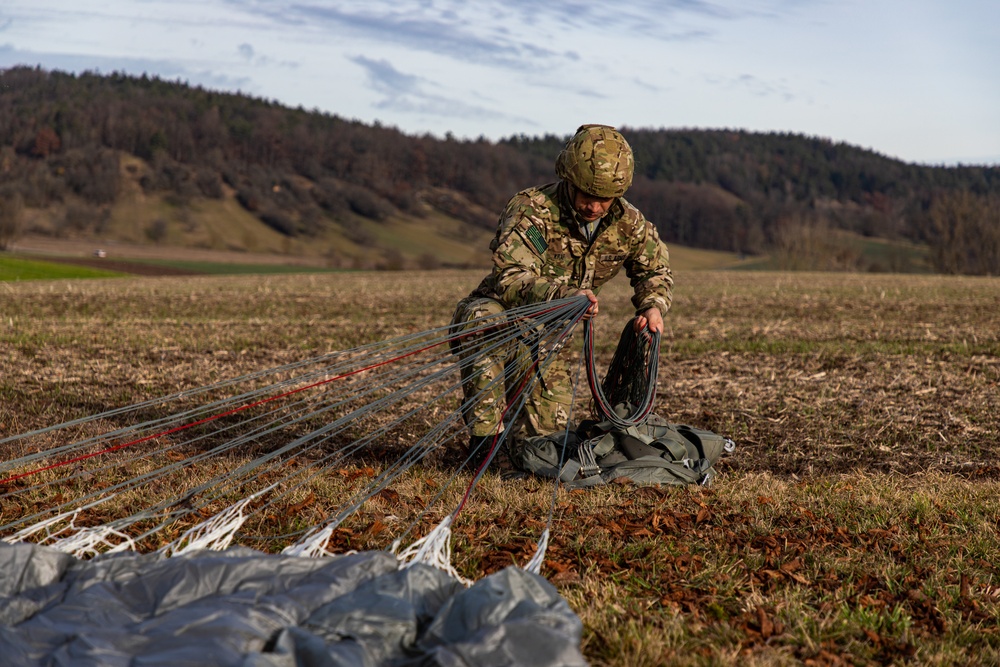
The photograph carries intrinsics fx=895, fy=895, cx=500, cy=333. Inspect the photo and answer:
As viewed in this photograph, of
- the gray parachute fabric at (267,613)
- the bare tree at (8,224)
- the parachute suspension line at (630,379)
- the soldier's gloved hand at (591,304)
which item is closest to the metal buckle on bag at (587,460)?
the parachute suspension line at (630,379)

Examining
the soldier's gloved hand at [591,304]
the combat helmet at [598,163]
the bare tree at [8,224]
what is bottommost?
the bare tree at [8,224]

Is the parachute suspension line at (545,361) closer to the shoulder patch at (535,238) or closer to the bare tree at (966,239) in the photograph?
the shoulder patch at (535,238)

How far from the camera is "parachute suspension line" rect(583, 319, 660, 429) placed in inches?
222

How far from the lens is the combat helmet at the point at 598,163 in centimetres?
565

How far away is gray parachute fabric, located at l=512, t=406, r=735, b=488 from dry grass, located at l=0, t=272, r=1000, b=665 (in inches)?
7.1

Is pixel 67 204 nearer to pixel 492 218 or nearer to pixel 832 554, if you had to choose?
pixel 492 218

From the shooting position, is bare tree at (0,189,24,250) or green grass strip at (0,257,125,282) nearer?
green grass strip at (0,257,125,282)

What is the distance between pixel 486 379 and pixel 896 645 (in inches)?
128

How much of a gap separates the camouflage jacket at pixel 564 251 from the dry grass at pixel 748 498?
1.30m

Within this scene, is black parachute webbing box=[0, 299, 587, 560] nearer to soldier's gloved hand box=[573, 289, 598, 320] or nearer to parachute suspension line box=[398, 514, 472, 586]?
soldier's gloved hand box=[573, 289, 598, 320]

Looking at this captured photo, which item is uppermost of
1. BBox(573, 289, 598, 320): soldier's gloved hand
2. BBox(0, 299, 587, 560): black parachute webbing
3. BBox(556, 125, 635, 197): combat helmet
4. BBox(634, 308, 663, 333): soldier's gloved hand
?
BBox(556, 125, 635, 197): combat helmet

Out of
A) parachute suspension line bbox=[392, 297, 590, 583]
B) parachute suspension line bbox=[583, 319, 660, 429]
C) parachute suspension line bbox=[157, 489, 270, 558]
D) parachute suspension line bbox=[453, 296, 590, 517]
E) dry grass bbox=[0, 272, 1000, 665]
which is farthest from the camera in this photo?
parachute suspension line bbox=[583, 319, 660, 429]

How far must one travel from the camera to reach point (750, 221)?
119812 mm

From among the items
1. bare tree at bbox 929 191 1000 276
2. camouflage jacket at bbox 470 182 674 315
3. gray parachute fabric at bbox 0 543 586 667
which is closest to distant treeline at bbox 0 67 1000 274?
bare tree at bbox 929 191 1000 276
